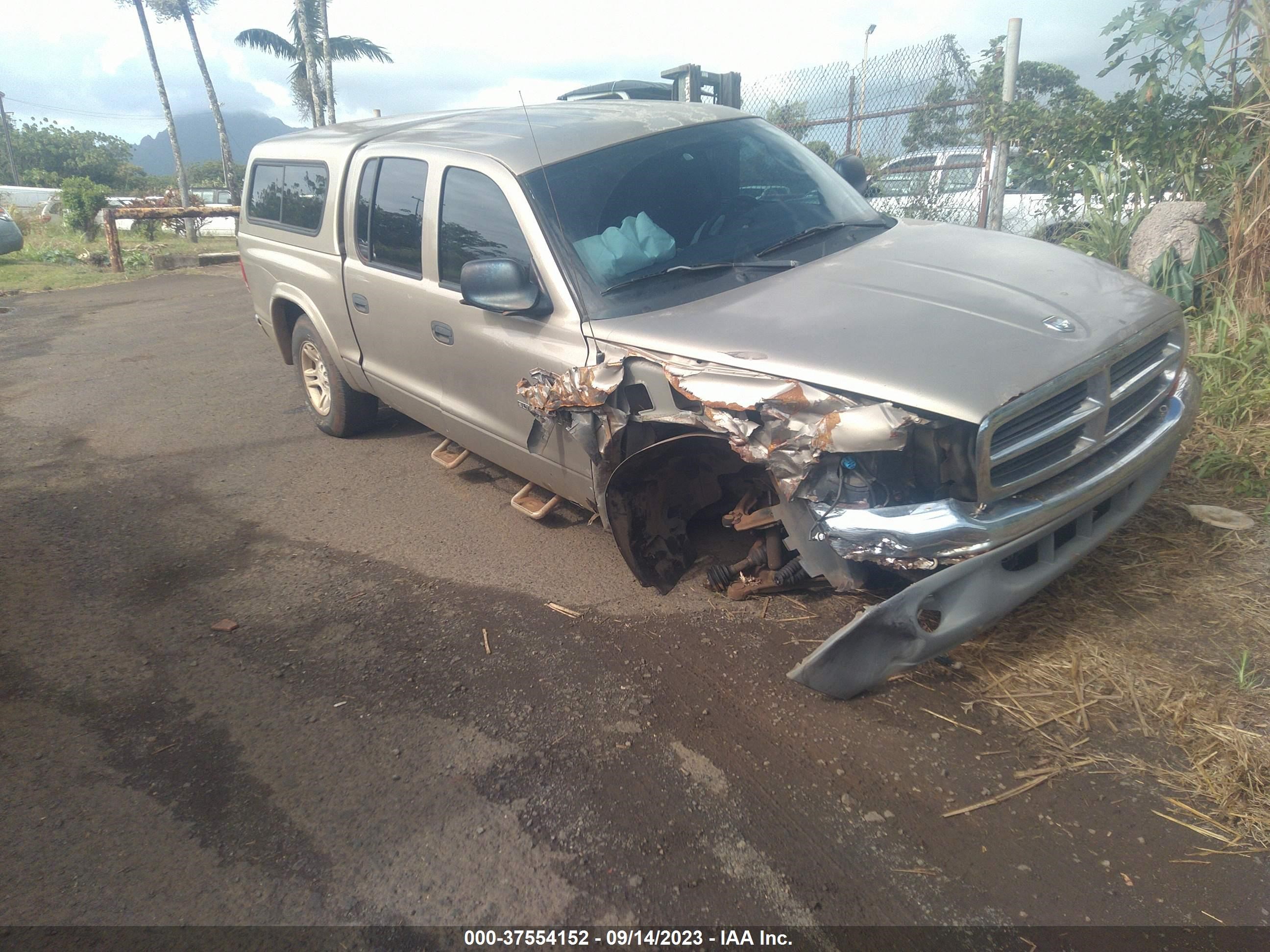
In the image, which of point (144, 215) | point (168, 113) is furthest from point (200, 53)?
point (144, 215)

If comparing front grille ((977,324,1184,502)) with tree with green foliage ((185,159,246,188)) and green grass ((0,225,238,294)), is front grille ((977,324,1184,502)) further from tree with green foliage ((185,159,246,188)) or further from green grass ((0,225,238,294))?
tree with green foliage ((185,159,246,188))

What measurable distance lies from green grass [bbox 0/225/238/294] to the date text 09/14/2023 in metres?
13.4

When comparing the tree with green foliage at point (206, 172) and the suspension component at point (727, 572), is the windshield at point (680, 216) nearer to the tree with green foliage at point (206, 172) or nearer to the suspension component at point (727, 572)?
the suspension component at point (727, 572)

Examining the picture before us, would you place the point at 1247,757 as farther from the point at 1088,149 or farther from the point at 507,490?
the point at 1088,149

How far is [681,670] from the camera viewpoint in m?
3.11

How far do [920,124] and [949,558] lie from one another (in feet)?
22.1

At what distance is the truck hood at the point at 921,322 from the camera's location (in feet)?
8.16

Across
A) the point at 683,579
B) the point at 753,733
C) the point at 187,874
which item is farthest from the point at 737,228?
the point at 187,874

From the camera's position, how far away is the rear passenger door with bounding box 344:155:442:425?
4234 mm

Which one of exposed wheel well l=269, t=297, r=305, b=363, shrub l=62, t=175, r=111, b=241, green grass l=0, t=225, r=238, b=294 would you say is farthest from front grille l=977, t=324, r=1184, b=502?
shrub l=62, t=175, r=111, b=241

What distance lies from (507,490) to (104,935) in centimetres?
304

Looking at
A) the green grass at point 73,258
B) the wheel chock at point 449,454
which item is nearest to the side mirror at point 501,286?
the wheel chock at point 449,454

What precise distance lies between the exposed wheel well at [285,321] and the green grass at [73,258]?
8.39 meters

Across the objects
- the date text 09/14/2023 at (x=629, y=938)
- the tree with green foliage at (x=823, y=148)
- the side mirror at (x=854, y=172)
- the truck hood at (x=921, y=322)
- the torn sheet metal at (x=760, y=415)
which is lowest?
the date text 09/14/2023 at (x=629, y=938)
